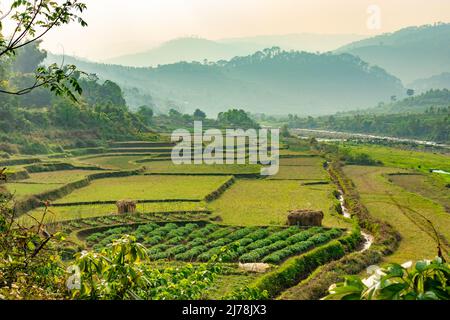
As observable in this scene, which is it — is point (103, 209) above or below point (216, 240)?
above

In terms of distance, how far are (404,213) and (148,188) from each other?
590 inches

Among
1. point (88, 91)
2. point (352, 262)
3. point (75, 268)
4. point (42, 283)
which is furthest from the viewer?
point (88, 91)

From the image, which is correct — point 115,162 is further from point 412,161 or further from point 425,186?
point 412,161

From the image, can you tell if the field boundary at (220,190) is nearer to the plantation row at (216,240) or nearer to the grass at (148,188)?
the grass at (148,188)

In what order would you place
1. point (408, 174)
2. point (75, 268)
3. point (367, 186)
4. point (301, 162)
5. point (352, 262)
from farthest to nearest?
1. point (301, 162)
2. point (408, 174)
3. point (367, 186)
4. point (352, 262)
5. point (75, 268)

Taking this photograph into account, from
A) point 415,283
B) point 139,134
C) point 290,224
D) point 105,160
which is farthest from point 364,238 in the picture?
point 139,134

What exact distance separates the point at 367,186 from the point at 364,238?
15.4 m

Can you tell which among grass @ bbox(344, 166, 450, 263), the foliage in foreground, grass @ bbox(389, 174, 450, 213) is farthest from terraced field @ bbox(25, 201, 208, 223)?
the foliage in foreground

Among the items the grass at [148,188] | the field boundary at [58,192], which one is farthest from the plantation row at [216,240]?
the grass at [148,188]

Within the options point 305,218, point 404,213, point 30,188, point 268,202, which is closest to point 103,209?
point 30,188

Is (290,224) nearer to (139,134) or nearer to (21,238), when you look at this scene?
(21,238)

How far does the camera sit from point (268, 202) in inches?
1184

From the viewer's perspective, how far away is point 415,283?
2381mm

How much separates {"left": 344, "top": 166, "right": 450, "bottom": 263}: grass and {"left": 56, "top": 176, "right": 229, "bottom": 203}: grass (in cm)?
971
